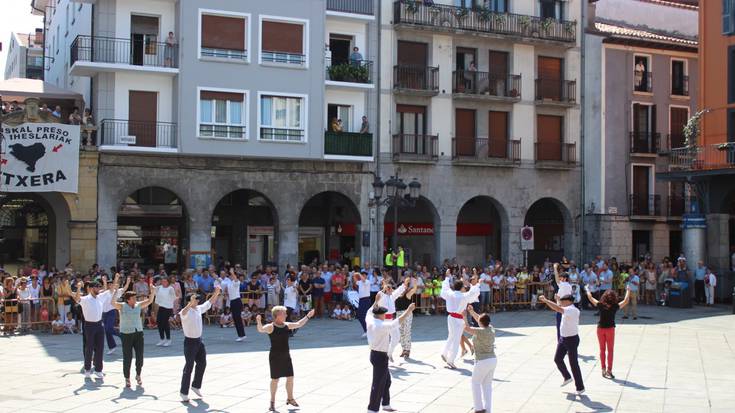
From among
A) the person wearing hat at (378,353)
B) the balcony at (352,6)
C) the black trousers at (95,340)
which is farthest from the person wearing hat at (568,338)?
the balcony at (352,6)

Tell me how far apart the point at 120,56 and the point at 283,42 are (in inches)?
244

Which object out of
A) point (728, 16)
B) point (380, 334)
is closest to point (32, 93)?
point (380, 334)

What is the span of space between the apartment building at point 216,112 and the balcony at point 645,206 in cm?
1289

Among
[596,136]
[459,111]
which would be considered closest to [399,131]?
[459,111]

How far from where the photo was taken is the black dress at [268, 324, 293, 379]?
13.8 metres

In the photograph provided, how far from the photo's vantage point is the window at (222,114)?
3219 cm

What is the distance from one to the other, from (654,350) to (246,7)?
20.0 metres

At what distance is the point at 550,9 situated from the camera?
39469 millimetres

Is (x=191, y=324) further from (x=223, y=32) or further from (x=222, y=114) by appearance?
(x=223, y=32)

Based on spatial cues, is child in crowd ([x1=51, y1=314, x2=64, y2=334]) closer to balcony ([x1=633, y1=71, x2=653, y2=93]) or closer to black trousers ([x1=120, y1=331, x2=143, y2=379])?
black trousers ([x1=120, y1=331, x2=143, y2=379])

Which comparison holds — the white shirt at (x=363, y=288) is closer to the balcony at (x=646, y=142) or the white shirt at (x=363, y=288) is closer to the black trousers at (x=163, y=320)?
the black trousers at (x=163, y=320)

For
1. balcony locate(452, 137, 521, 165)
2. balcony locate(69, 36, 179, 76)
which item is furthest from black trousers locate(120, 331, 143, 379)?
balcony locate(452, 137, 521, 165)

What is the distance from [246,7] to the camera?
108 feet

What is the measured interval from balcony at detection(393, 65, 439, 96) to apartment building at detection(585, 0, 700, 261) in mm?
7900
